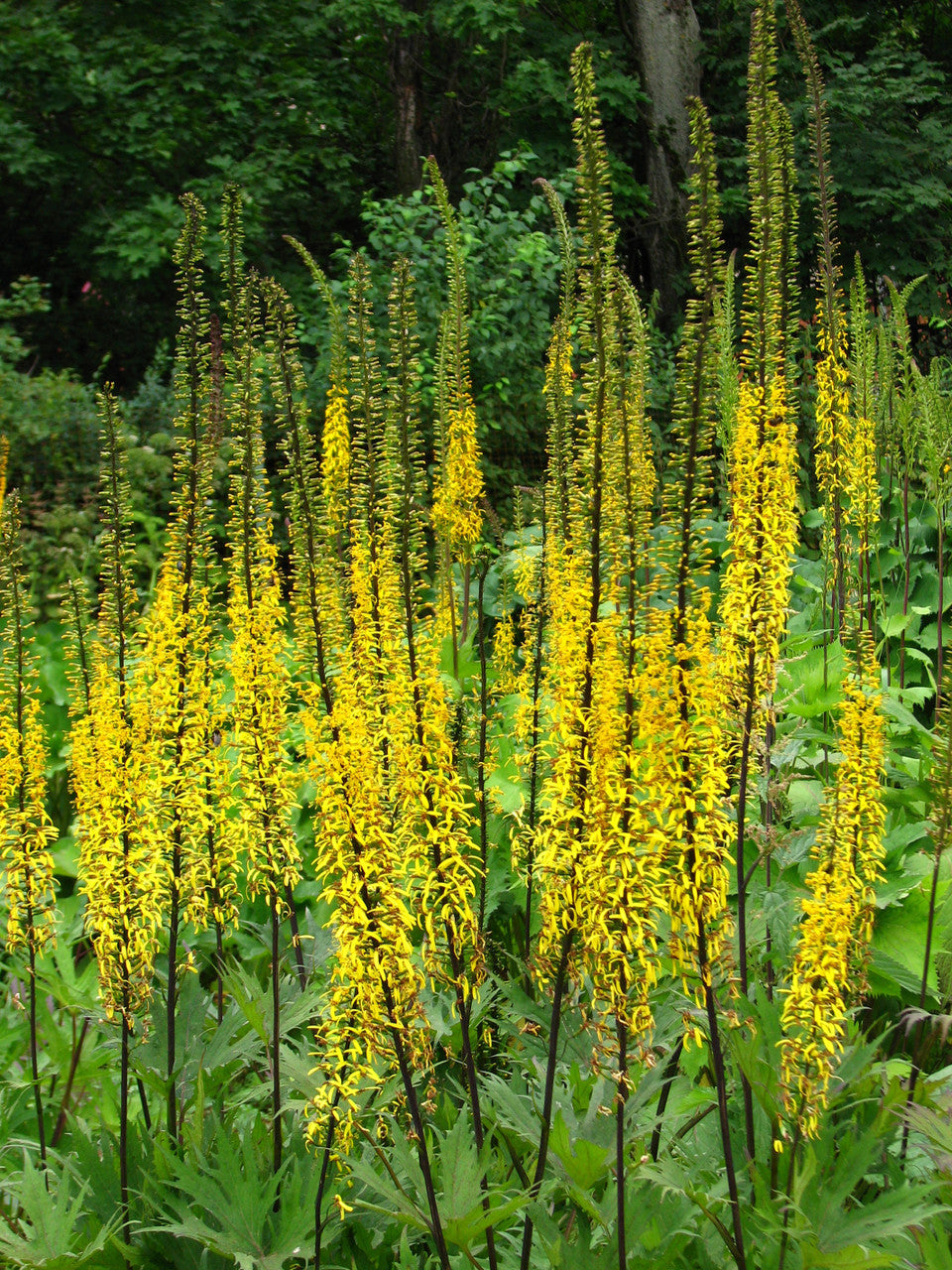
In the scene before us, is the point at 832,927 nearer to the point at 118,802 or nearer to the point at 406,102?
the point at 118,802

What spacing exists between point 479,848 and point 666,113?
14.4m

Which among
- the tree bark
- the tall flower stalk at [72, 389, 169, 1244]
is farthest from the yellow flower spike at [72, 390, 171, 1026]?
the tree bark

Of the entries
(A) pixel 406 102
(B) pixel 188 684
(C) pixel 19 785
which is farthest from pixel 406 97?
(C) pixel 19 785

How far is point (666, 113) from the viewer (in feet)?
48.9

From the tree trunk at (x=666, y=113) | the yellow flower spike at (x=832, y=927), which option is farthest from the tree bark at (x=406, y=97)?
the yellow flower spike at (x=832, y=927)

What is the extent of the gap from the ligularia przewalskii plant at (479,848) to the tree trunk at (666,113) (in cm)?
1229

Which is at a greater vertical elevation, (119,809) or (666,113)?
(666,113)

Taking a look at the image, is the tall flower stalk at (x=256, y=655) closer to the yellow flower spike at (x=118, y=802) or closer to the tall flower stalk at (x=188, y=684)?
the tall flower stalk at (x=188, y=684)

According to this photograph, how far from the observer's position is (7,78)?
13844 millimetres

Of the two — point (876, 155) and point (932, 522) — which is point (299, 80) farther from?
point (932, 522)

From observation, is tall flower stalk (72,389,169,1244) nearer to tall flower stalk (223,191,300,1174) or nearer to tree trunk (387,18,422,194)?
tall flower stalk (223,191,300,1174)

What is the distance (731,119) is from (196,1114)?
15.3m

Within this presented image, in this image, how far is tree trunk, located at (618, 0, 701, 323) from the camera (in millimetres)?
14820

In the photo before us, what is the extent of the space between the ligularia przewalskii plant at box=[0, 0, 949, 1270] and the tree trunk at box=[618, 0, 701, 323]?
40.3ft
